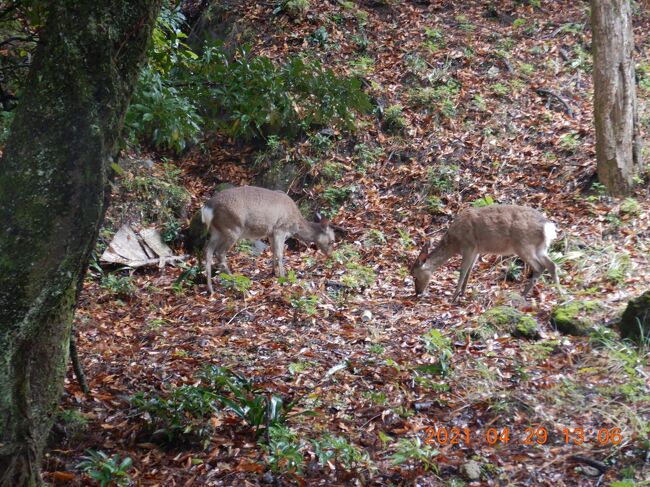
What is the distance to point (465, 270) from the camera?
920 centimetres

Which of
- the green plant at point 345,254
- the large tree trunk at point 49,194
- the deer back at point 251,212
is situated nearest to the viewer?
the large tree trunk at point 49,194

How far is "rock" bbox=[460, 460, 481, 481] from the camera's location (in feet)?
15.3

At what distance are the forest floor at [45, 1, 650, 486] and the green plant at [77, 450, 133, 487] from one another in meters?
0.13

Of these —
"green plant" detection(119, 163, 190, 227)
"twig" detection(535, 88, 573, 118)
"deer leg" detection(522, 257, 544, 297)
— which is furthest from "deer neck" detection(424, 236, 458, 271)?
"twig" detection(535, 88, 573, 118)

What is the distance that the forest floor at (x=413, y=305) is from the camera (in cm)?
490

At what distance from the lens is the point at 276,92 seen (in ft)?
20.6

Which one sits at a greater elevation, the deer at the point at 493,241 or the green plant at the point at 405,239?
the deer at the point at 493,241

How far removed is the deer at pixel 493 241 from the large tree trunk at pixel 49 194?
6160mm

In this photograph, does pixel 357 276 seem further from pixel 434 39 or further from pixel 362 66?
pixel 434 39

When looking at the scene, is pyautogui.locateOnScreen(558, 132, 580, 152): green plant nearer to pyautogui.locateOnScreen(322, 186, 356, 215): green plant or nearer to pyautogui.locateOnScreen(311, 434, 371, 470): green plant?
pyautogui.locateOnScreen(322, 186, 356, 215): green plant

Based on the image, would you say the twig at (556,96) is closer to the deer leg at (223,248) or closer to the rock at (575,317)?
the rock at (575,317)

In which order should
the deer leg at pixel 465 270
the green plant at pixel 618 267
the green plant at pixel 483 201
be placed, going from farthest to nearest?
the green plant at pixel 483 201 → the deer leg at pixel 465 270 → the green plant at pixel 618 267

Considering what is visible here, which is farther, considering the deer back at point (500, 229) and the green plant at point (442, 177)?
the green plant at point (442, 177)

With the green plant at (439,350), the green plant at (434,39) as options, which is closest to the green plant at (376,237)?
the green plant at (439,350)
